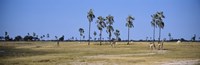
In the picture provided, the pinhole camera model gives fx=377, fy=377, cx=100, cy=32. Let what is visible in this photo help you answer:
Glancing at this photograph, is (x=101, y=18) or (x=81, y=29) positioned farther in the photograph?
(x=81, y=29)

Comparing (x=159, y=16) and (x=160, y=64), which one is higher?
(x=159, y=16)

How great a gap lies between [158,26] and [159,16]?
2.70m

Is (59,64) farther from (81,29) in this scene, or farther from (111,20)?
(81,29)

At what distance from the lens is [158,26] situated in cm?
9112

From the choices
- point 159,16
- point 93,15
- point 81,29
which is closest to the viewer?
point 159,16

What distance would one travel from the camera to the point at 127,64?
31312mm

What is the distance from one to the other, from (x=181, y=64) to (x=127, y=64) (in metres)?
4.39

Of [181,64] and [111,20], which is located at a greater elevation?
[111,20]

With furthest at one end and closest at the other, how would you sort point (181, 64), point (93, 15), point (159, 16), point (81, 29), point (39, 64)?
point (81, 29) < point (93, 15) < point (159, 16) < point (39, 64) < point (181, 64)

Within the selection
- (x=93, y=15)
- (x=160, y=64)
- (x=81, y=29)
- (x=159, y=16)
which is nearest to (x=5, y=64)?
(x=160, y=64)

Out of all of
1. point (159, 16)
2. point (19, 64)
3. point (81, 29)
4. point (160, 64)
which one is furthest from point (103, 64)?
point (81, 29)

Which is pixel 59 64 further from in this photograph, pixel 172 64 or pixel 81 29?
pixel 81 29

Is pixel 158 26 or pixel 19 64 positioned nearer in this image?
pixel 19 64

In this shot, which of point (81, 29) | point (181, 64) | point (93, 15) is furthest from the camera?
point (81, 29)
